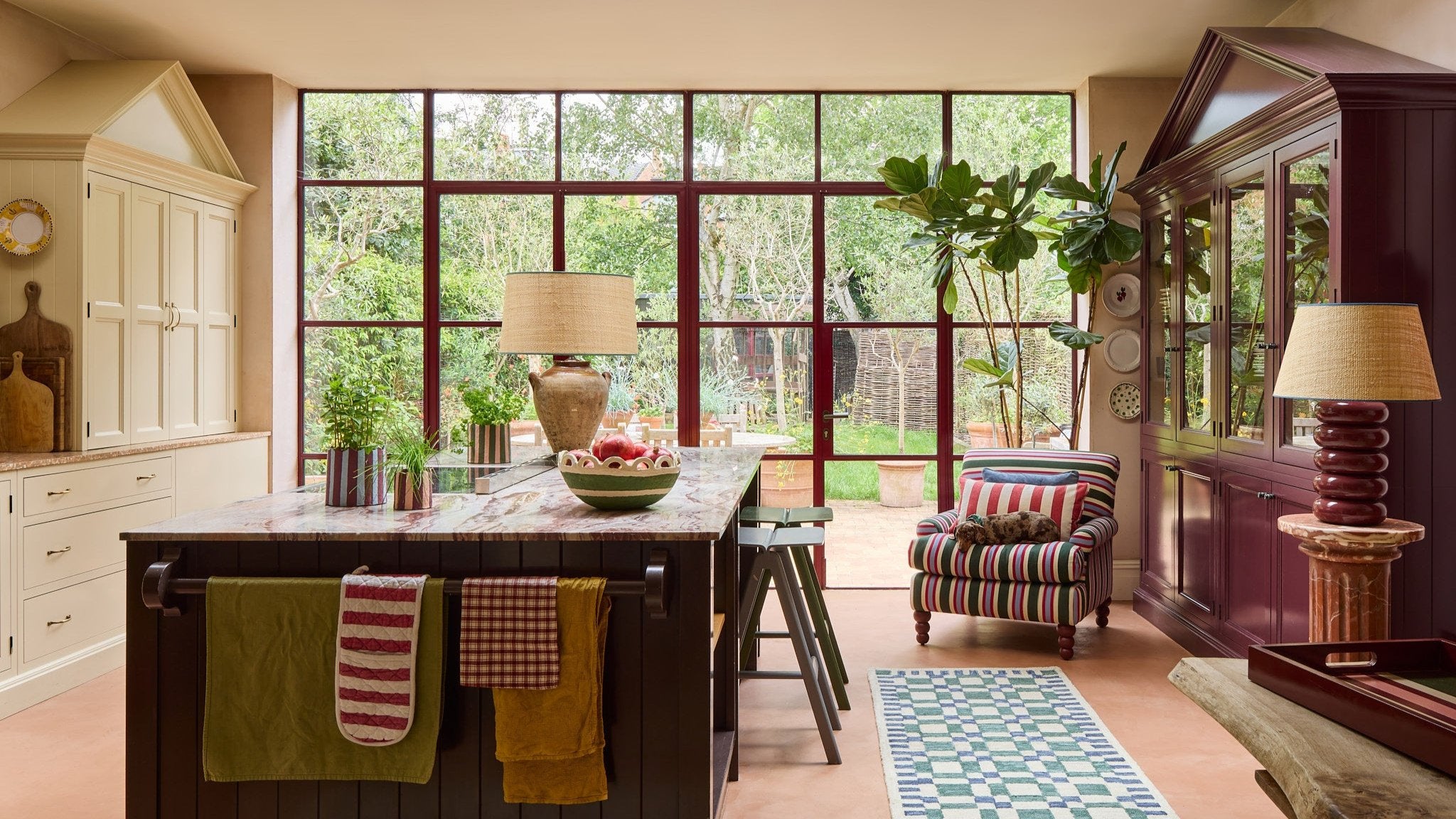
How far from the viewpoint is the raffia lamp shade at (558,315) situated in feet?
11.2

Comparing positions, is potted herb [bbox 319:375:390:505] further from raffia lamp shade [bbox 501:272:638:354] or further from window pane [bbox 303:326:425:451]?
window pane [bbox 303:326:425:451]

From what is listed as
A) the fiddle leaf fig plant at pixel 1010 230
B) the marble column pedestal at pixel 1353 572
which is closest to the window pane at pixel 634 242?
the fiddle leaf fig plant at pixel 1010 230

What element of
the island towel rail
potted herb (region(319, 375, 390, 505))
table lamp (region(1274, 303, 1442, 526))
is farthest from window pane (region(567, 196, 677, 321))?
the island towel rail

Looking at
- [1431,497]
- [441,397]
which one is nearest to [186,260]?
[441,397]

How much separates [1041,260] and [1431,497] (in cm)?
268

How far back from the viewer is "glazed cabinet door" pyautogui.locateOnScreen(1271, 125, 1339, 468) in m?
3.37

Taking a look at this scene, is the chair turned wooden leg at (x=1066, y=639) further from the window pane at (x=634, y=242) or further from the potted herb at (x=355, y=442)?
the potted herb at (x=355, y=442)

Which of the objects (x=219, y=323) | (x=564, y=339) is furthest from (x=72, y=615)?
(x=564, y=339)

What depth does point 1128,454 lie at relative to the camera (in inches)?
218

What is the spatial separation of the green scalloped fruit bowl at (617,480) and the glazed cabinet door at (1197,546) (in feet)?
9.59

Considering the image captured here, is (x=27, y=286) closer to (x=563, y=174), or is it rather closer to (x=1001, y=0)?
(x=563, y=174)

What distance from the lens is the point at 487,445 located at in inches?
133

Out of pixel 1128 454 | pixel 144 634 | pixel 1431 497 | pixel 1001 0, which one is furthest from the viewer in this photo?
pixel 1128 454

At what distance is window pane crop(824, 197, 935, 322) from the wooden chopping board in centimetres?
377
